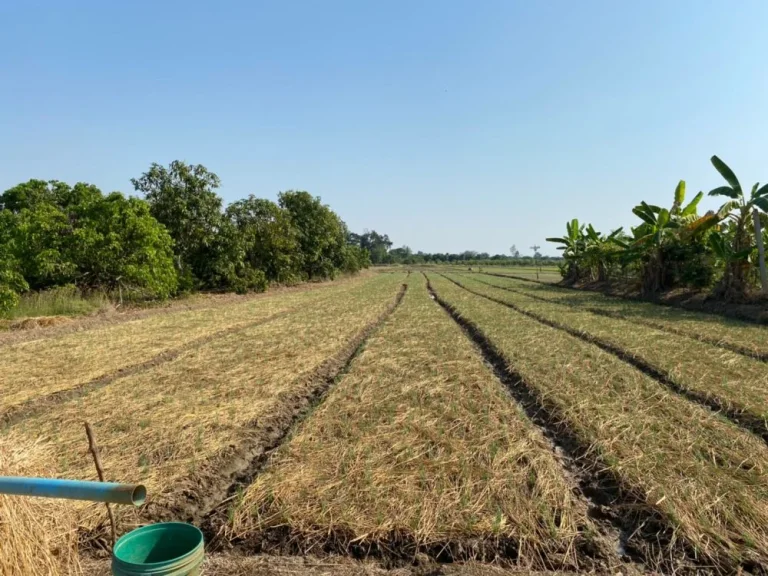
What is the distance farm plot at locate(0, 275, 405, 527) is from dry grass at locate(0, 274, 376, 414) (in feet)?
3.03

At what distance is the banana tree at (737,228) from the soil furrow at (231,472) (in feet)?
55.6

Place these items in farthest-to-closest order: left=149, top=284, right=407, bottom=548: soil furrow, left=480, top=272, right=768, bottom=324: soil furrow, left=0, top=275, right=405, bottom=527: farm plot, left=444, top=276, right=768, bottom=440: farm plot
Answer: left=480, top=272, right=768, bottom=324: soil furrow < left=444, top=276, right=768, bottom=440: farm plot < left=0, top=275, right=405, bottom=527: farm plot < left=149, top=284, right=407, bottom=548: soil furrow

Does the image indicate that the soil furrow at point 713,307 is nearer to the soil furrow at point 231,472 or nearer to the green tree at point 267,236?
the soil furrow at point 231,472

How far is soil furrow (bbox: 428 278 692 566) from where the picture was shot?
3645 mm

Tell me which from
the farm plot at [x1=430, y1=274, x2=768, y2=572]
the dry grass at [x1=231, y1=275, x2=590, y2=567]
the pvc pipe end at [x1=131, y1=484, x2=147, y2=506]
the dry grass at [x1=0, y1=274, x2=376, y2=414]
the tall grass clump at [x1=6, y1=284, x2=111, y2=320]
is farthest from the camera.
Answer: the tall grass clump at [x1=6, y1=284, x2=111, y2=320]

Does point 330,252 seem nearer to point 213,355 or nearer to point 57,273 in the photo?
point 57,273

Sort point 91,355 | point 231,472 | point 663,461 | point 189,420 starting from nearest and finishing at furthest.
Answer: point 663,461 < point 231,472 < point 189,420 < point 91,355

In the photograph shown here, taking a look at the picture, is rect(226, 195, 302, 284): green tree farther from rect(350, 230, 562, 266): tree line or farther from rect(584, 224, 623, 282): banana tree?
rect(350, 230, 562, 266): tree line

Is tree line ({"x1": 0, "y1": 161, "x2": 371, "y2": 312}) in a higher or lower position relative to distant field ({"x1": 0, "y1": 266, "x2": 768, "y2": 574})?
higher

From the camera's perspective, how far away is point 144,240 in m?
19.8

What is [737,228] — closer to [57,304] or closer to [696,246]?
[696,246]

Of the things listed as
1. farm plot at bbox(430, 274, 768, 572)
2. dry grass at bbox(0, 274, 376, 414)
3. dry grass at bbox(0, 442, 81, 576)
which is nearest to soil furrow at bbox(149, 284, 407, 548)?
dry grass at bbox(0, 442, 81, 576)

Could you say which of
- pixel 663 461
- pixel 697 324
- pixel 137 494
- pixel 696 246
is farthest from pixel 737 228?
pixel 137 494

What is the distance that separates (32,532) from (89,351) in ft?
31.0
